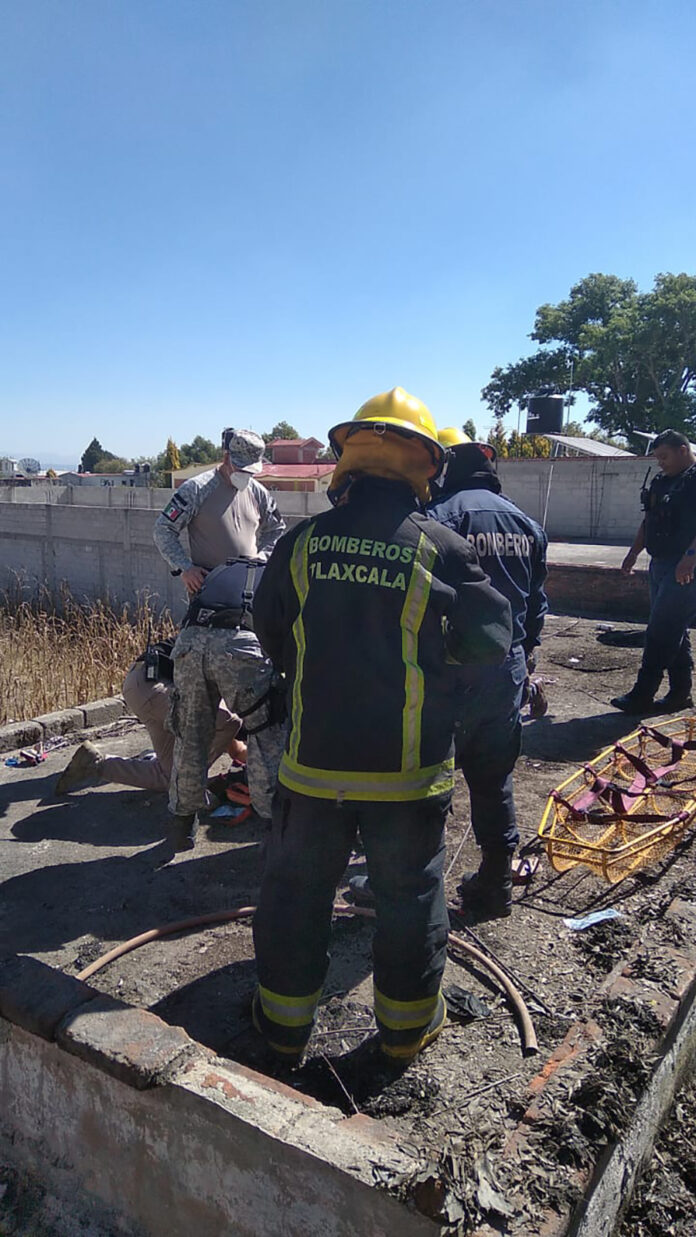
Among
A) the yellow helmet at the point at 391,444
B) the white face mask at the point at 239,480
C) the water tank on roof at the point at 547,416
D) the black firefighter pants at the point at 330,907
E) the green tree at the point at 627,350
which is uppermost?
the green tree at the point at 627,350

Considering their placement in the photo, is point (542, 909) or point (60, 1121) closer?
point (60, 1121)

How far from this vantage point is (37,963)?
232 centimetres

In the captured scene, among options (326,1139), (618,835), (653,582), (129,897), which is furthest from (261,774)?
(653,582)

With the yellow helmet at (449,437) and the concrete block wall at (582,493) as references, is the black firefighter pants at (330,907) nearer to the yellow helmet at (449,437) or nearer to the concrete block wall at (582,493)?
the yellow helmet at (449,437)

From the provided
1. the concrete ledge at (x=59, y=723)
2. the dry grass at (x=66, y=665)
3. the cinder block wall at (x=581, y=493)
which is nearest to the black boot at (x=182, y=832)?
the concrete ledge at (x=59, y=723)

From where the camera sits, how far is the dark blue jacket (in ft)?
10.2

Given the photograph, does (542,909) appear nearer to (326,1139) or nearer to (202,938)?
(202,938)

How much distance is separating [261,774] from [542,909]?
129 centimetres

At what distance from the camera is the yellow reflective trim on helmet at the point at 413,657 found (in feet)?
6.98

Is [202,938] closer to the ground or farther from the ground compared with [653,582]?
closer to the ground

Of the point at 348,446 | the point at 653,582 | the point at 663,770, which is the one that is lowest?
the point at 663,770

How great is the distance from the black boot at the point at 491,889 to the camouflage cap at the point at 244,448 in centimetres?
214

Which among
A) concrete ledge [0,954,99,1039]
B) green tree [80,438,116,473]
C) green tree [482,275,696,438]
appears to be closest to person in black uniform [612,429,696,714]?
concrete ledge [0,954,99,1039]

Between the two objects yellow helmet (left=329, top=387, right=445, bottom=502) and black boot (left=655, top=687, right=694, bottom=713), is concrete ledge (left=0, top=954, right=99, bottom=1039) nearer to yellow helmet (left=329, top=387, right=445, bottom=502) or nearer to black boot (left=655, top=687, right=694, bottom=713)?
yellow helmet (left=329, top=387, right=445, bottom=502)
